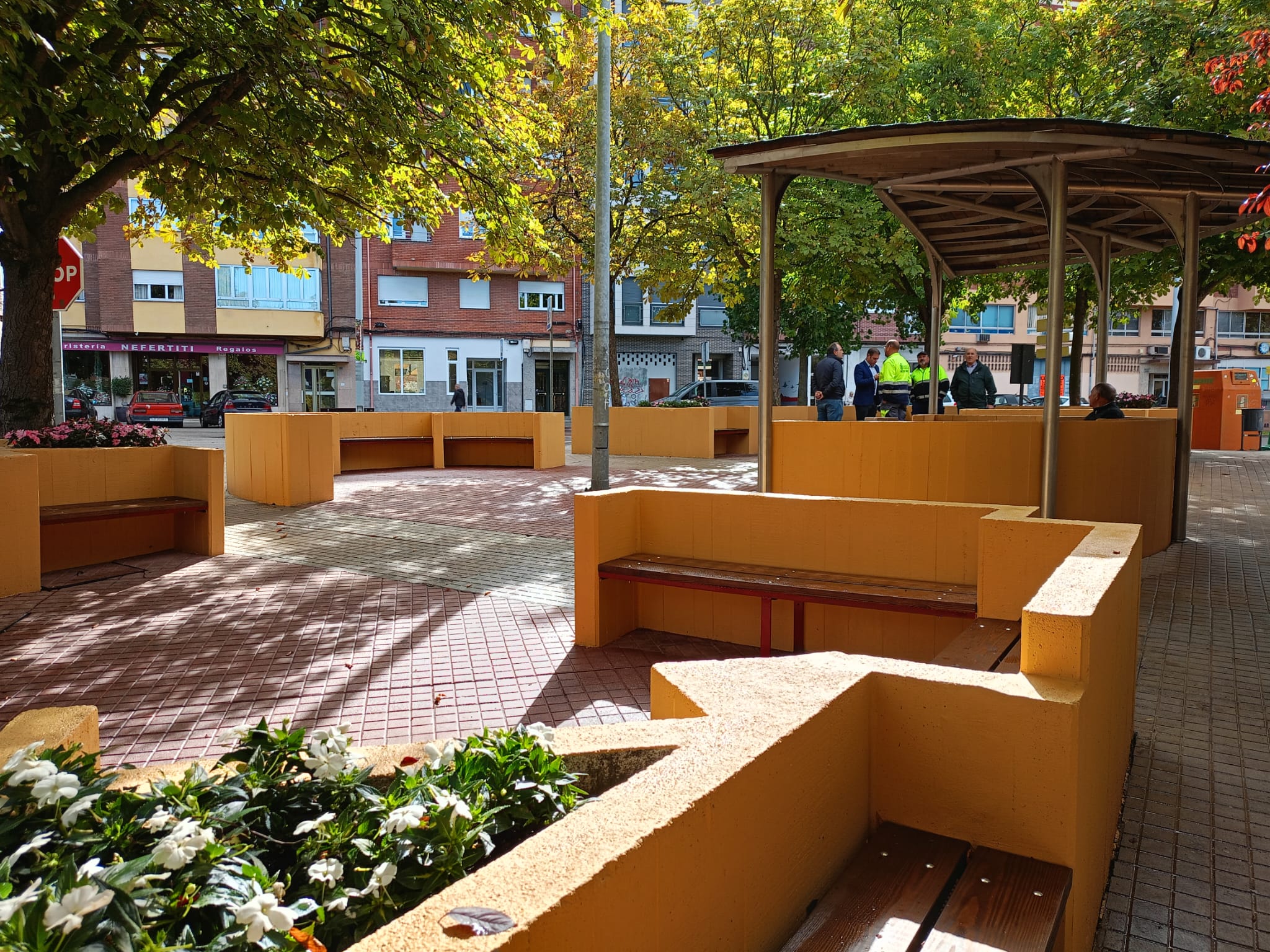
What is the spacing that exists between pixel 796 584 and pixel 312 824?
4.15 m

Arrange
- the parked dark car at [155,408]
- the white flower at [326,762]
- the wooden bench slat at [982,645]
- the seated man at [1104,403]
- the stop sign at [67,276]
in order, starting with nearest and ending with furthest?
the white flower at [326,762] < the wooden bench slat at [982,645] < the seated man at [1104,403] < the stop sign at [67,276] < the parked dark car at [155,408]

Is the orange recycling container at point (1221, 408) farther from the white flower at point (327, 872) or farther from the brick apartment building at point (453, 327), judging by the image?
the white flower at point (327, 872)

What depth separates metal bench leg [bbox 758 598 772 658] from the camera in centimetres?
585

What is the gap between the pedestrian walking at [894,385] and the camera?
14.7m

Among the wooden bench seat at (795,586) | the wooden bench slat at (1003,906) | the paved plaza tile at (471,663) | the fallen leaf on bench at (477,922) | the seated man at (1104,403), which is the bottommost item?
the paved plaza tile at (471,663)

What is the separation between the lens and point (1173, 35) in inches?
669

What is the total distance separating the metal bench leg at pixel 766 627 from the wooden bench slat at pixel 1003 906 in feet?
10.4

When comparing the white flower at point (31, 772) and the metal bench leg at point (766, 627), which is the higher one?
the white flower at point (31, 772)

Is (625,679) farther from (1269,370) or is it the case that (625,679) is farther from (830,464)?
(1269,370)

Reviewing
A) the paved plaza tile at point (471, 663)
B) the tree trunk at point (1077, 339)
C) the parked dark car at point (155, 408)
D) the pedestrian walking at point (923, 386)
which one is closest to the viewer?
the paved plaza tile at point (471, 663)

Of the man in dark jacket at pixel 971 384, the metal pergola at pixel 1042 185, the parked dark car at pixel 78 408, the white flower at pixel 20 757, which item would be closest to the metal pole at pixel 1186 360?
the metal pergola at pixel 1042 185

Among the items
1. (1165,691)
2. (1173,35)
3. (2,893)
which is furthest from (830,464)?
(1173,35)

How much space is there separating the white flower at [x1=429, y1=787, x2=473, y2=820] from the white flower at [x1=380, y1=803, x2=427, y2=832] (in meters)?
0.04

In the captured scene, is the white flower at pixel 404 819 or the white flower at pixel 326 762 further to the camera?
the white flower at pixel 326 762
